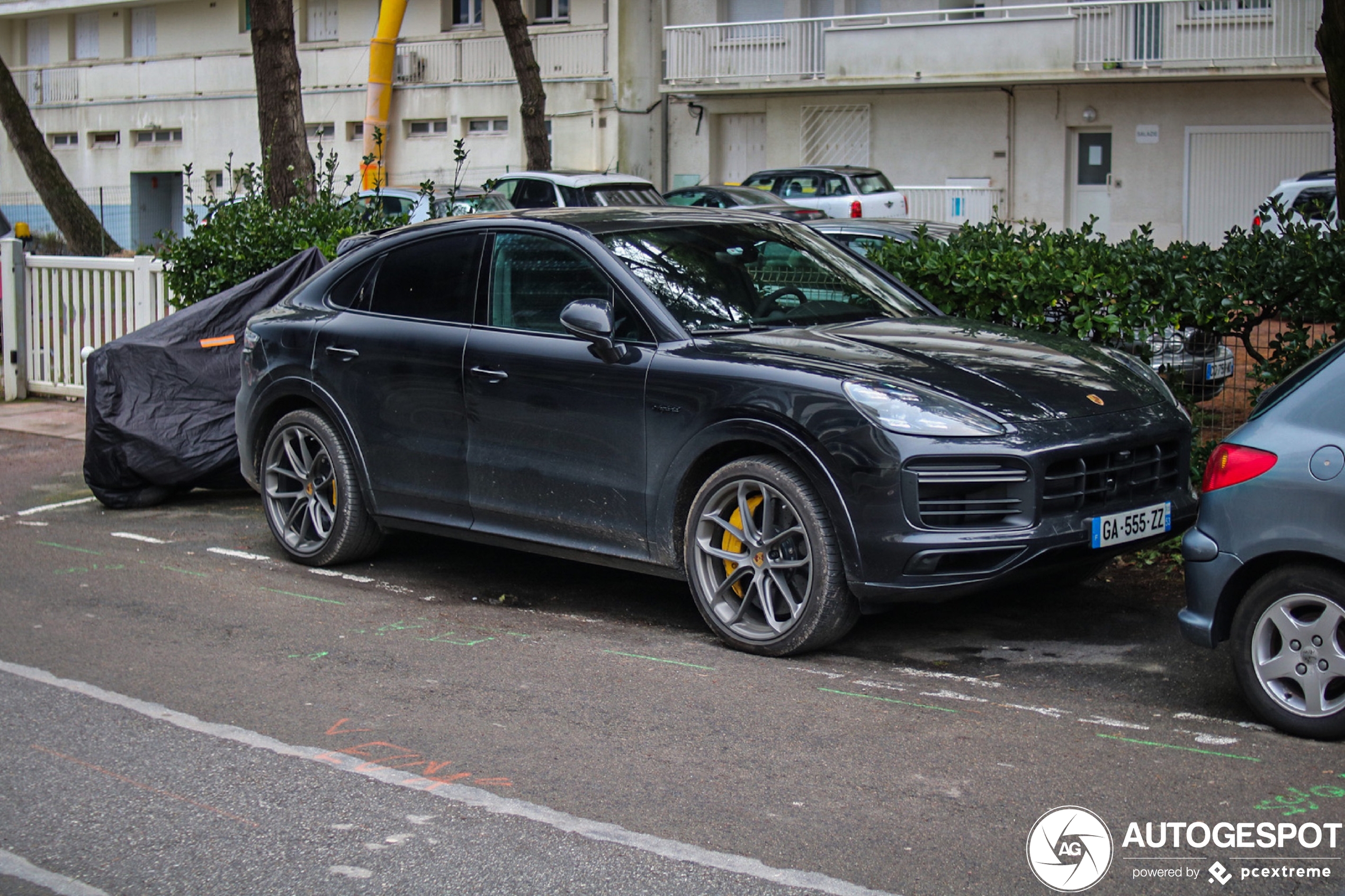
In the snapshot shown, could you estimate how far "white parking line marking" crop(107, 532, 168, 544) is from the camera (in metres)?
8.85

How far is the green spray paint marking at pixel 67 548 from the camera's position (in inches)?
336

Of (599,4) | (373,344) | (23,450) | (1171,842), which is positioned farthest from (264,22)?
(599,4)

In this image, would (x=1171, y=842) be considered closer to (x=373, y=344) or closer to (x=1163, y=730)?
(x=1163, y=730)

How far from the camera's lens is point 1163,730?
16.9ft

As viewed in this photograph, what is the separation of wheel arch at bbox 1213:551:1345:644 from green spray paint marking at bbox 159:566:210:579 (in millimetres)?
4976

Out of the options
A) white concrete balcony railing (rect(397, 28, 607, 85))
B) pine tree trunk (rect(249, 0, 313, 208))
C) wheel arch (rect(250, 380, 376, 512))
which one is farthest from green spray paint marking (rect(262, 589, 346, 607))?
white concrete balcony railing (rect(397, 28, 607, 85))

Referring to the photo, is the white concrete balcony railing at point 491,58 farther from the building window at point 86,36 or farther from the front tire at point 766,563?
the front tire at point 766,563

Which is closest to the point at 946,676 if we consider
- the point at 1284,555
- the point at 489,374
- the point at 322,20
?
the point at 1284,555

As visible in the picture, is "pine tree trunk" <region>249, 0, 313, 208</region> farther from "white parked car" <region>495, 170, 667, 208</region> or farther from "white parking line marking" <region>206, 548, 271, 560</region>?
"white parked car" <region>495, 170, 667, 208</region>

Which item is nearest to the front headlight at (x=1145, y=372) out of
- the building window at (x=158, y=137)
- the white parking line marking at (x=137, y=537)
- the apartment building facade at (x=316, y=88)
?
the white parking line marking at (x=137, y=537)

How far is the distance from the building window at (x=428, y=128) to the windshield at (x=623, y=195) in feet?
49.6

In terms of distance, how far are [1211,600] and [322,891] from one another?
120 inches

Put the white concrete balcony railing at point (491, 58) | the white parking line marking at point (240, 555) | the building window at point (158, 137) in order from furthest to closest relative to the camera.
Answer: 1. the building window at point (158, 137)
2. the white concrete balcony railing at point (491, 58)
3. the white parking line marking at point (240, 555)

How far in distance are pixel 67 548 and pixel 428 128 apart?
30.3 metres
